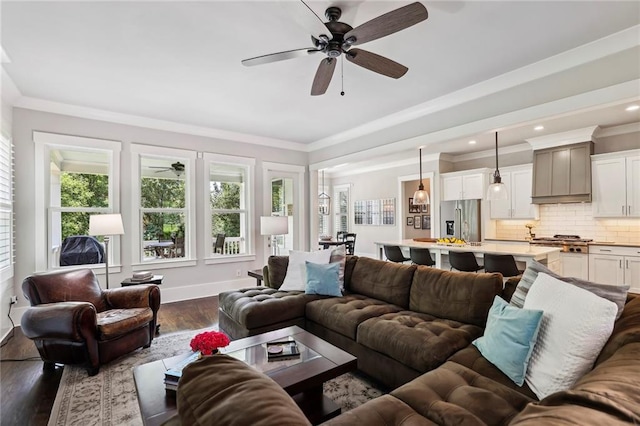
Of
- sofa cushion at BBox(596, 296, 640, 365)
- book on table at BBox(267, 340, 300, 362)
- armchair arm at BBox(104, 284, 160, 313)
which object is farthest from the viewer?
armchair arm at BBox(104, 284, 160, 313)

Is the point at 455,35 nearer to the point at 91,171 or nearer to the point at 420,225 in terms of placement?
the point at 91,171

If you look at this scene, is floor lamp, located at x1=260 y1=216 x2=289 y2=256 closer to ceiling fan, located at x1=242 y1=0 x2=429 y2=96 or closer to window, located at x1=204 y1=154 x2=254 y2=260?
window, located at x1=204 y1=154 x2=254 y2=260

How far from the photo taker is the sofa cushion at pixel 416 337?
6.50 feet

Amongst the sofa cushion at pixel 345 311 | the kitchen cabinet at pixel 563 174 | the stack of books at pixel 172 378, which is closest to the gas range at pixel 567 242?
the kitchen cabinet at pixel 563 174

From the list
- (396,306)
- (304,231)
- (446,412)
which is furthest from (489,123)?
(304,231)

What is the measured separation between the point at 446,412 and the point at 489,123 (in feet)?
10.4

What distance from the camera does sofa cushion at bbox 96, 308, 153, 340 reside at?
2.63 meters

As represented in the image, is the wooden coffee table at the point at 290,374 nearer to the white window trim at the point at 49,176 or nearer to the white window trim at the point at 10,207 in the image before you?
the white window trim at the point at 10,207

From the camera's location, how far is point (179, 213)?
201 inches

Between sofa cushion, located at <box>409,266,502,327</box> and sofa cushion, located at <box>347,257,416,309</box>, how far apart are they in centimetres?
9

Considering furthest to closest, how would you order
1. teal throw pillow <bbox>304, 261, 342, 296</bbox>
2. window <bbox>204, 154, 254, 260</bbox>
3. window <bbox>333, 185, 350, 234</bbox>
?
window <bbox>333, 185, 350, 234</bbox>, window <bbox>204, 154, 254, 260</bbox>, teal throw pillow <bbox>304, 261, 342, 296</bbox>

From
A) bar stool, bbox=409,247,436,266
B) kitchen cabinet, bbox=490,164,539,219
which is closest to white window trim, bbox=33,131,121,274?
bar stool, bbox=409,247,436,266

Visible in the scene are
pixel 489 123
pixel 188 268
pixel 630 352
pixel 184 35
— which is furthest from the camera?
pixel 188 268

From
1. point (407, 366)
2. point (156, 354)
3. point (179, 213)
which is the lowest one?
point (156, 354)
